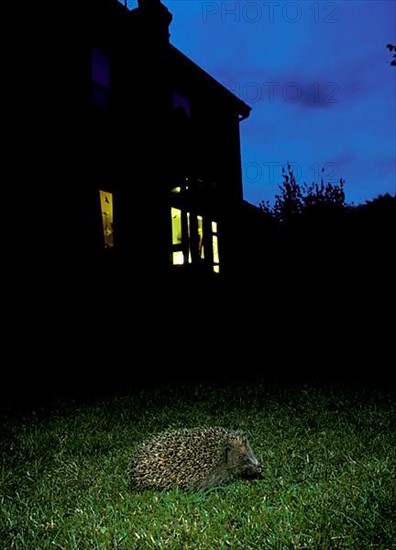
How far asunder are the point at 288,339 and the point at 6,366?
7981mm

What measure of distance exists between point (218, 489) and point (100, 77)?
454 inches

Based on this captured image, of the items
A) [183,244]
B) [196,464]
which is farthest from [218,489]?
[183,244]

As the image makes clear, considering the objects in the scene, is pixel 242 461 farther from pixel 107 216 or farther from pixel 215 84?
pixel 215 84

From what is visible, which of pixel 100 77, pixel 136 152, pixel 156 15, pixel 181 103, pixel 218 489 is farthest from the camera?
pixel 181 103

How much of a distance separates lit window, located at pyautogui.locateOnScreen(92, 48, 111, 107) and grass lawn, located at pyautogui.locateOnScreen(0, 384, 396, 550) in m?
7.99

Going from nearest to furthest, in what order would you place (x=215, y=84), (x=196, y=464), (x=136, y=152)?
(x=196, y=464) → (x=136, y=152) → (x=215, y=84)

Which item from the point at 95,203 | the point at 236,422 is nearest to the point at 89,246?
the point at 95,203

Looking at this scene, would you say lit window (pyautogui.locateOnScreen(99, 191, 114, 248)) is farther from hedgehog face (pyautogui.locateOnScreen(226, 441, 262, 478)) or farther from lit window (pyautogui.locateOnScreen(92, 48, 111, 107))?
hedgehog face (pyautogui.locateOnScreen(226, 441, 262, 478))

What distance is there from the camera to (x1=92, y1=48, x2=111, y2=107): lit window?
516 inches

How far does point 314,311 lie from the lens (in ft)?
50.5

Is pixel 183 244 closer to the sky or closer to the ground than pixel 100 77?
closer to the ground

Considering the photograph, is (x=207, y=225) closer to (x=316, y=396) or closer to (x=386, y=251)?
(x=386, y=251)

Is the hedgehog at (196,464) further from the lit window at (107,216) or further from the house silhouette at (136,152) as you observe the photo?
the lit window at (107,216)

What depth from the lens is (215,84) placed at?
59.2 ft
